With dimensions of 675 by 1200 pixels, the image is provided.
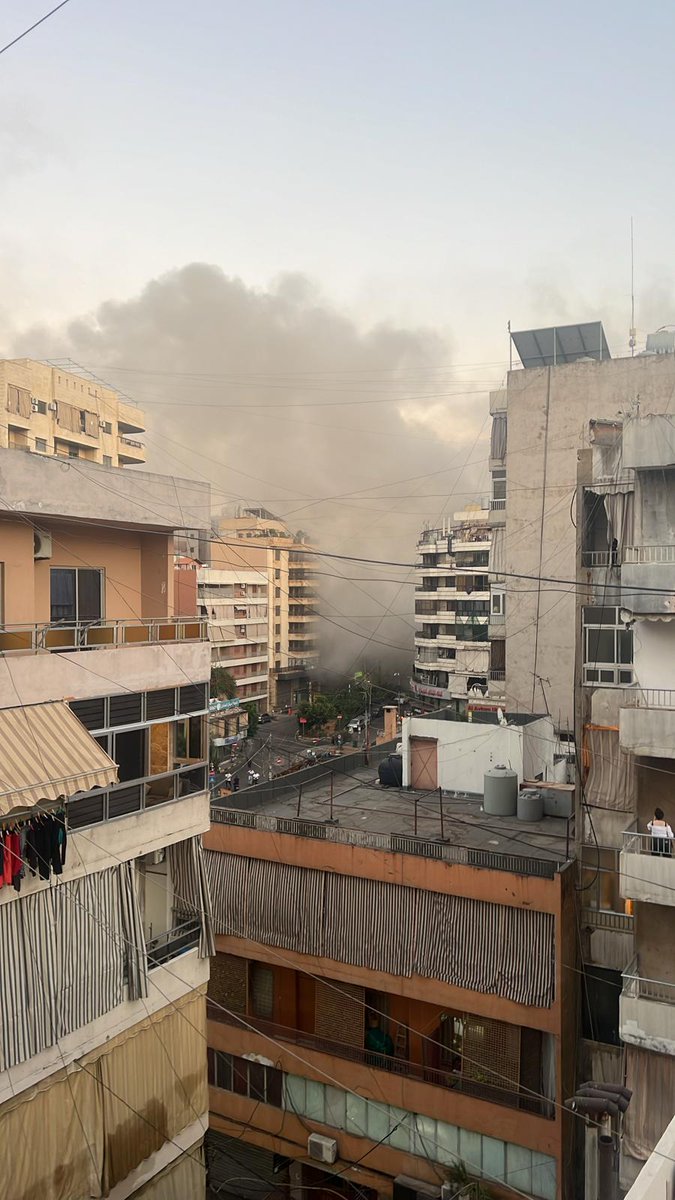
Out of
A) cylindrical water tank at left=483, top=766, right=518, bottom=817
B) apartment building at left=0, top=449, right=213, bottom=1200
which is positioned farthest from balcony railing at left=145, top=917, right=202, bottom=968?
cylindrical water tank at left=483, top=766, right=518, bottom=817

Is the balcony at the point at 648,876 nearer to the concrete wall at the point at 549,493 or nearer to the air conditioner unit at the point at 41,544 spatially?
the air conditioner unit at the point at 41,544

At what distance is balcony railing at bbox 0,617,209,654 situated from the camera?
781 cm

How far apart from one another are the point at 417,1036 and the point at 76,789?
319 inches

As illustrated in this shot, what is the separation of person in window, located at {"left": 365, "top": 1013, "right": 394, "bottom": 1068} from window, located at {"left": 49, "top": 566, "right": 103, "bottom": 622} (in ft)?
25.4

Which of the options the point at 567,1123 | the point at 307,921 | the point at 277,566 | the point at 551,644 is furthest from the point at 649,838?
the point at 277,566

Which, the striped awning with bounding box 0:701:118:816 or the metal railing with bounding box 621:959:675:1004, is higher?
the striped awning with bounding box 0:701:118:816

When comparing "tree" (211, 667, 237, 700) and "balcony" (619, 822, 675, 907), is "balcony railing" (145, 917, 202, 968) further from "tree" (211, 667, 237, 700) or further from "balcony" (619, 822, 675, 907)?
"tree" (211, 667, 237, 700)

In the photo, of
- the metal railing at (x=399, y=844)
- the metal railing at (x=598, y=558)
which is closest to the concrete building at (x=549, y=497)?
the metal railing at (x=598, y=558)

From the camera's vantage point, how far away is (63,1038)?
7234mm

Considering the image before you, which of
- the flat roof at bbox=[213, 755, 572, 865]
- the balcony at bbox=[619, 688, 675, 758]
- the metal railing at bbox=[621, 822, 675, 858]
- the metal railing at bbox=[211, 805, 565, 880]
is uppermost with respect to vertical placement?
the balcony at bbox=[619, 688, 675, 758]

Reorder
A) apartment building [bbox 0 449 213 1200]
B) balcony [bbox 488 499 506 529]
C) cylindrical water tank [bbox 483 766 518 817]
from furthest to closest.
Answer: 1. balcony [bbox 488 499 506 529]
2. cylindrical water tank [bbox 483 766 518 817]
3. apartment building [bbox 0 449 213 1200]

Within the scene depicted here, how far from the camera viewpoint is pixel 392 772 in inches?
721

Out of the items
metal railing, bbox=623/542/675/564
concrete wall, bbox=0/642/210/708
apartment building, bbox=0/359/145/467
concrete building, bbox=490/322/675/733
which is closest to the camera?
concrete wall, bbox=0/642/210/708

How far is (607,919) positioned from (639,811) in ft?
8.66
